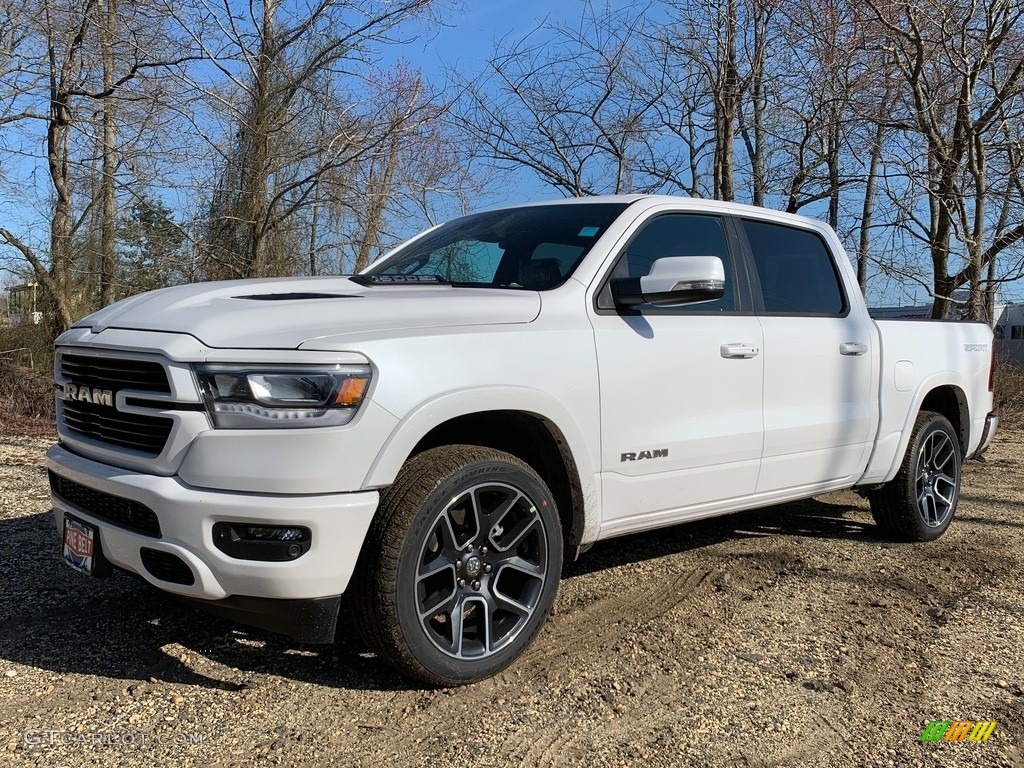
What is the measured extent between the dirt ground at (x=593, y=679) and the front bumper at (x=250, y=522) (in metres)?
0.45

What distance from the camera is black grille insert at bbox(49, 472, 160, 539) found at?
2.70 meters

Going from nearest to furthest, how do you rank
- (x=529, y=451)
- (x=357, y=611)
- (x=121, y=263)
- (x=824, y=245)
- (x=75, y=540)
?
(x=357, y=611)
(x=75, y=540)
(x=529, y=451)
(x=824, y=245)
(x=121, y=263)

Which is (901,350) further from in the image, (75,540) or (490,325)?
(75,540)

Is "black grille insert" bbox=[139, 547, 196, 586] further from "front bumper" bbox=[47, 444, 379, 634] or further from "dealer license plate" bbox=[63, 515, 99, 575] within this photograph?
"dealer license plate" bbox=[63, 515, 99, 575]

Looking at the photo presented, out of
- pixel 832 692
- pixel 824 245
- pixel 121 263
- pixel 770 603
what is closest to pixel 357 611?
pixel 832 692

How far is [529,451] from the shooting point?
3.40 meters

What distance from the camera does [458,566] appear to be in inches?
119

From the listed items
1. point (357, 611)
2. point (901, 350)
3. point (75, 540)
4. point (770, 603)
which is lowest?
point (770, 603)

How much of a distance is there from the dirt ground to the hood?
124 centimetres

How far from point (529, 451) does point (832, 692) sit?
143 cm

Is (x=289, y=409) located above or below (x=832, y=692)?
above

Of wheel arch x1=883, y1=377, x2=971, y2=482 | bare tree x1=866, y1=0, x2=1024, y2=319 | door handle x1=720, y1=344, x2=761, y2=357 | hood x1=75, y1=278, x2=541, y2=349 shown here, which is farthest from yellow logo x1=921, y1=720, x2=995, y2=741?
bare tree x1=866, y1=0, x2=1024, y2=319

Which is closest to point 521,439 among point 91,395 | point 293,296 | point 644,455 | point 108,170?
point 644,455

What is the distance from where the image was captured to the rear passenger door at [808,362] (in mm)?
4129
